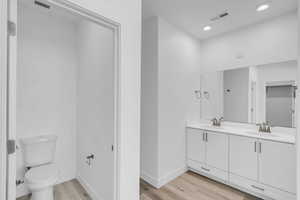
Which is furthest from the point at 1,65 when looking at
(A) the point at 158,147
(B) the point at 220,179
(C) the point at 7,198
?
(B) the point at 220,179

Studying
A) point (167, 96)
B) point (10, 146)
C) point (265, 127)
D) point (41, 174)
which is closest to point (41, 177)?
point (41, 174)

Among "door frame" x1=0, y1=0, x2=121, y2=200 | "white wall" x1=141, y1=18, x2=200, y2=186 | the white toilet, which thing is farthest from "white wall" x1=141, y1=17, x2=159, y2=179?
the white toilet

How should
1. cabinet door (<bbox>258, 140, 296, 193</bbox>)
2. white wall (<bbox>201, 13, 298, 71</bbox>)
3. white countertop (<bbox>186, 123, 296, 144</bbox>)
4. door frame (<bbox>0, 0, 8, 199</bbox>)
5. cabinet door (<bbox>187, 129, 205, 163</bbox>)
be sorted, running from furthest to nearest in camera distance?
cabinet door (<bbox>187, 129, 205, 163</bbox>), white wall (<bbox>201, 13, 298, 71</bbox>), white countertop (<bbox>186, 123, 296, 144</bbox>), cabinet door (<bbox>258, 140, 296, 193</bbox>), door frame (<bbox>0, 0, 8, 199</bbox>)

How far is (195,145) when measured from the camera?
2.84 meters

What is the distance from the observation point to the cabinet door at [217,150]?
246cm

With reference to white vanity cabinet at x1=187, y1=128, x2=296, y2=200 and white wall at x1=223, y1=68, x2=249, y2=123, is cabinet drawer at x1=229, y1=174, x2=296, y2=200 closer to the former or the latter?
white vanity cabinet at x1=187, y1=128, x2=296, y2=200

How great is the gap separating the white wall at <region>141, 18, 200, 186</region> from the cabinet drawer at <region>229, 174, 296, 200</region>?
0.91m

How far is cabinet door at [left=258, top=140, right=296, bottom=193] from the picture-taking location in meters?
1.87

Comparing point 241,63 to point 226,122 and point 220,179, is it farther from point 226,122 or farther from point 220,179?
point 220,179

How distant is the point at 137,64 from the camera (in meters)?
1.57

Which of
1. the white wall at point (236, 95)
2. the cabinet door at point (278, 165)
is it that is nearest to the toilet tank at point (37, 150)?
the cabinet door at point (278, 165)

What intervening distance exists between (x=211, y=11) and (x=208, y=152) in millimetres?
2368

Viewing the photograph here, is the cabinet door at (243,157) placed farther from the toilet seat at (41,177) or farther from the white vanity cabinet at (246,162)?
the toilet seat at (41,177)

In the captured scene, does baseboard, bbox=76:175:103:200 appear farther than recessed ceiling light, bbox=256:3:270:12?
No
